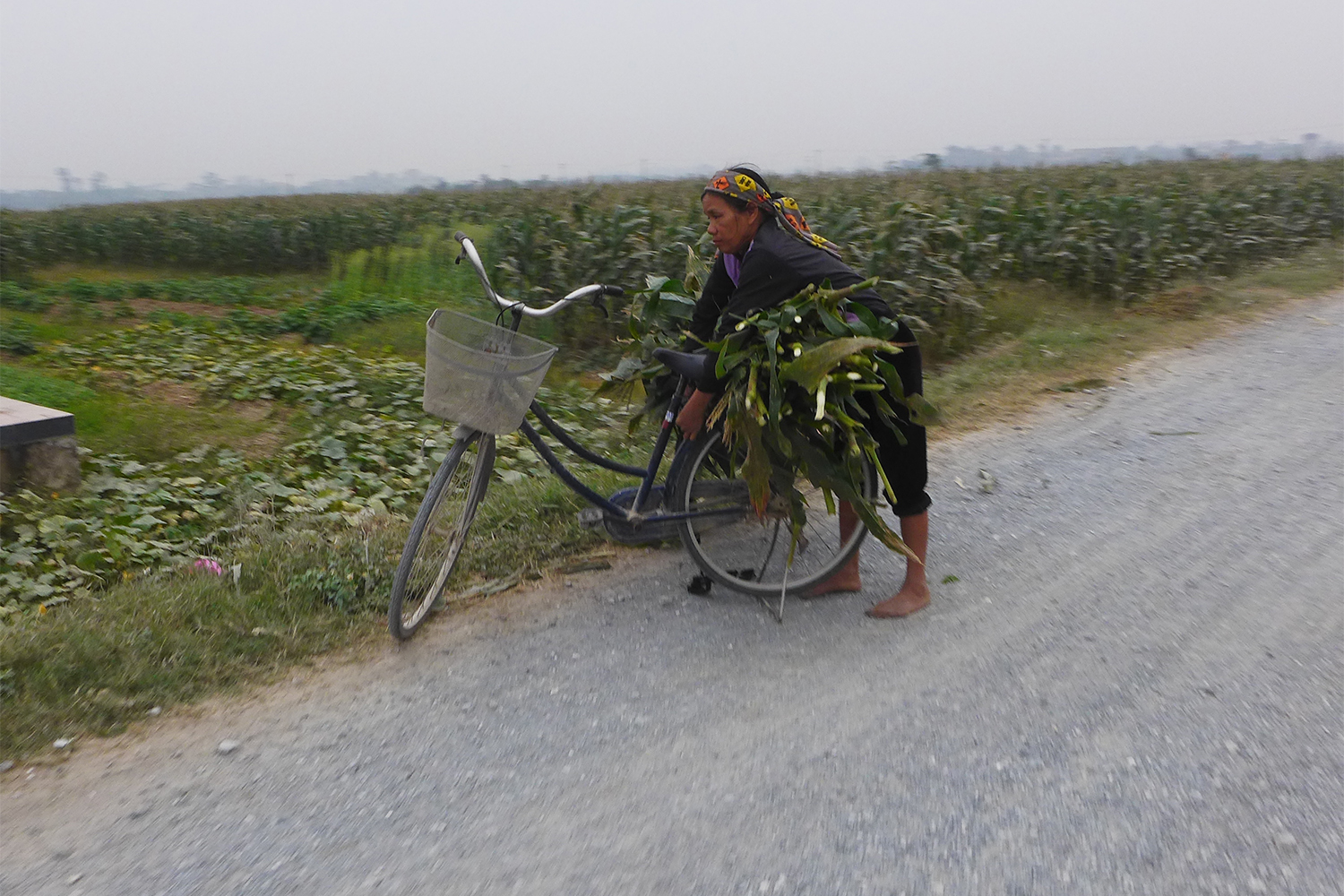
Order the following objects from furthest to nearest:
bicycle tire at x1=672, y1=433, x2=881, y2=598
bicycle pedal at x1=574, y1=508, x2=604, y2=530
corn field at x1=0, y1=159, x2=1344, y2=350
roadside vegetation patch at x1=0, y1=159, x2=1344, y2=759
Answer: corn field at x1=0, y1=159, x2=1344, y2=350
bicycle pedal at x1=574, y1=508, x2=604, y2=530
bicycle tire at x1=672, y1=433, x2=881, y2=598
roadside vegetation patch at x1=0, y1=159, x2=1344, y2=759

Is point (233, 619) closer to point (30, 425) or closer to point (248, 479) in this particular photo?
point (248, 479)

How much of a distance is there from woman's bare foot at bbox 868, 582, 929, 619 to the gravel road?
0.05 m

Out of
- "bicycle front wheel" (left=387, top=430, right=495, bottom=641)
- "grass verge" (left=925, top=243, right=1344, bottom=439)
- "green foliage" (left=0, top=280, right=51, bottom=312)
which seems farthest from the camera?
"green foliage" (left=0, top=280, right=51, bottom=312)

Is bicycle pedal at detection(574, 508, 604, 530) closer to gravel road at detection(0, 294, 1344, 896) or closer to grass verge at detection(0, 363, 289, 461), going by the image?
gravel road at detection(0, 294, 1344, 896)

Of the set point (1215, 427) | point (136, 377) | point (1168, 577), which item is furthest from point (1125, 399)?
point (136, 377)

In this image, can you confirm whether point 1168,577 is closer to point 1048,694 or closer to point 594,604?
point 1048,694

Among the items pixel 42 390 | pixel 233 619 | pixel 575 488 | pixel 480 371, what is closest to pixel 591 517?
pixel 575 488

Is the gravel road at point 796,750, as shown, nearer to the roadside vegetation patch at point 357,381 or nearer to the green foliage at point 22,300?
the roadside vegetation patch at point 357,381

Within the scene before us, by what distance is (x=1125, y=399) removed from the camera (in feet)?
22.4

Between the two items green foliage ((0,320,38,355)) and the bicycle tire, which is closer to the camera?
the bicycle tire

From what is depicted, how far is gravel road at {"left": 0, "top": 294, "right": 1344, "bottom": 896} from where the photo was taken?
8.25 feet

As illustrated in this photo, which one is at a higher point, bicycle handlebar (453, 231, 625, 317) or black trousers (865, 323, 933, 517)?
bicycle handlebar (453, 231, 625, 317)

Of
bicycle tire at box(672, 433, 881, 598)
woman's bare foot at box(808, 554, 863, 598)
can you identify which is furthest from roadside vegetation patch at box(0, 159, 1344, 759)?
woman's bare foot at box(808, 554, 863, 598)

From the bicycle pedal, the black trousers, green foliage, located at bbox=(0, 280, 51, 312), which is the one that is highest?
the black trousers
